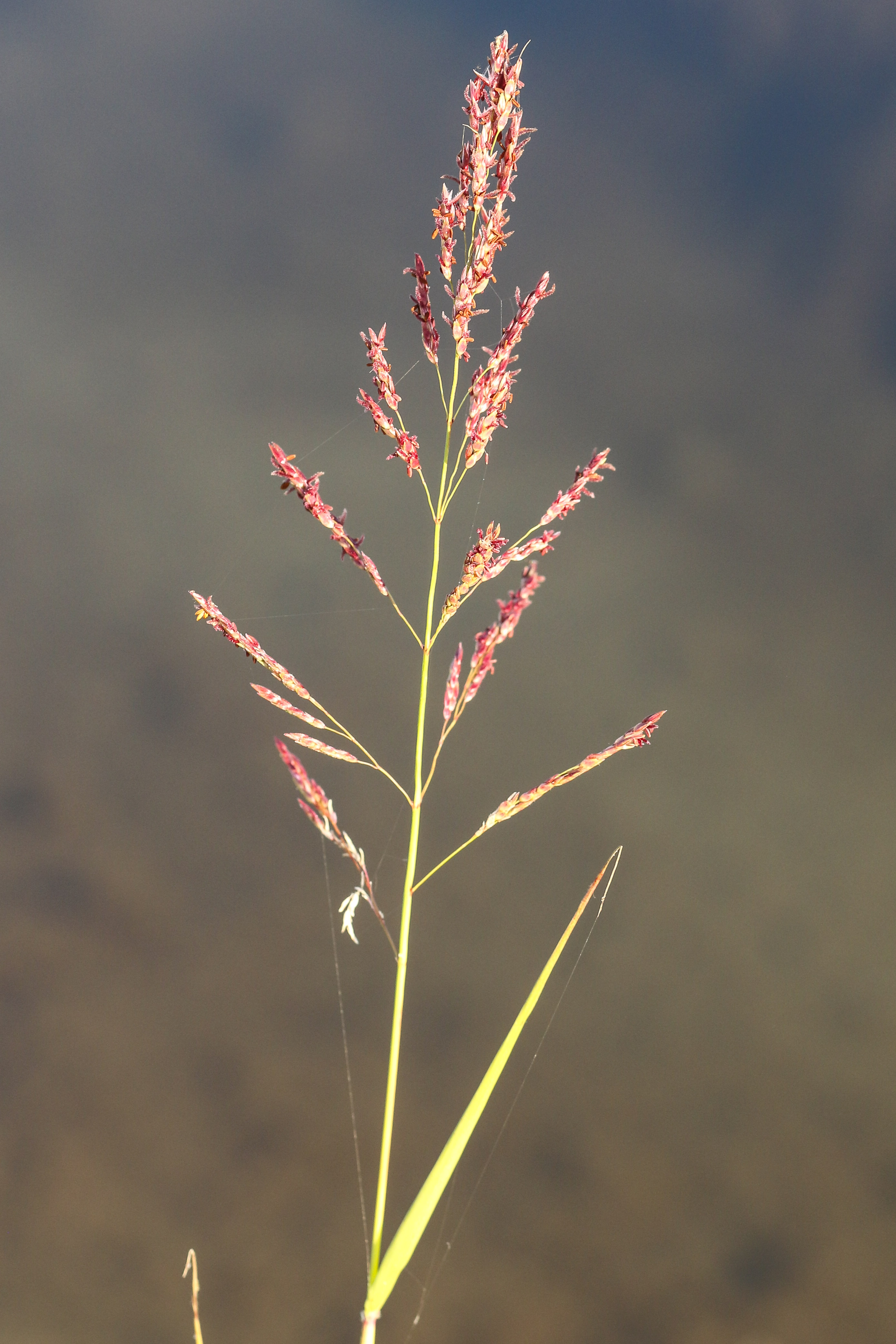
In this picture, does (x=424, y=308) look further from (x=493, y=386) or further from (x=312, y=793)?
(x=312, y=793)

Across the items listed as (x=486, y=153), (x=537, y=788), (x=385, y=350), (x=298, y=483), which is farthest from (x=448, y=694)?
(x=486, y=153)

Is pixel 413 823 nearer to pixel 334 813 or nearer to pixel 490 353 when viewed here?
pixel 334 813

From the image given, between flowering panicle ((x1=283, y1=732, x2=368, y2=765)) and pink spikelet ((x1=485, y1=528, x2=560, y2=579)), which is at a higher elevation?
pink spikelet ((x1=485, y1=528, x2=560, y2=579))

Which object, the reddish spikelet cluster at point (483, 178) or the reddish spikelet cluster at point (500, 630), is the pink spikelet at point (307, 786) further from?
the reddish spikelet cluster at point (483, 178)

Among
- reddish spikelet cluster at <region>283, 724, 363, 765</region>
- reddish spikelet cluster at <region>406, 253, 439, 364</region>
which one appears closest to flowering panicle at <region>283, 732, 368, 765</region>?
reddish spikelet cluster at <region>283, 724, 363, 765</region>

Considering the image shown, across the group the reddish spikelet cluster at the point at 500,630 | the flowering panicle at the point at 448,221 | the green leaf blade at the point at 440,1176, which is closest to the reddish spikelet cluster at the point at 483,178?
the flowering panicle at the point at 448,221

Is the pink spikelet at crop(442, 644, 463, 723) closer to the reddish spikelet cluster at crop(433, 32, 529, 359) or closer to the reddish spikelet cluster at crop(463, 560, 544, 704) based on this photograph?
the reddish spikelet cluster at crop(463, 560, 544, 704)
